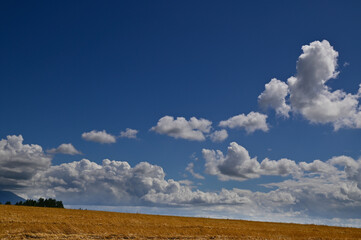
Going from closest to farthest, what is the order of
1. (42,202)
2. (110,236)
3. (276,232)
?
(110,236) < (276,232) < (42,202)

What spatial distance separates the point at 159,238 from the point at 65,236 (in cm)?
1011

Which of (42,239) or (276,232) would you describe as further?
(276,232)

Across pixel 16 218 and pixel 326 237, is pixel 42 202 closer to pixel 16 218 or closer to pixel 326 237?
pixel 16 218

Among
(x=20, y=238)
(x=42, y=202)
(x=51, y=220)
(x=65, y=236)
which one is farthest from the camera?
(x=42, y=202)

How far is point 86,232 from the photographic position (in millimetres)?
34938

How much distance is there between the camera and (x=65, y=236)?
32.1 meters

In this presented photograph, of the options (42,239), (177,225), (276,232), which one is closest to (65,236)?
(42,239)

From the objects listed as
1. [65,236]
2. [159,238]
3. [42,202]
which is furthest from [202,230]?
[42,202]

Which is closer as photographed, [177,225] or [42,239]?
[42,239]

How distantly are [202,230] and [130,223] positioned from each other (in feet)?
31.3

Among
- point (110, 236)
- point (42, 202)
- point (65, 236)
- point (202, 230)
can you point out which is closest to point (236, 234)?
point (202, 230)

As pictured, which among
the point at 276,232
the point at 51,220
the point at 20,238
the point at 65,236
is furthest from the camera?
the point at 276,232

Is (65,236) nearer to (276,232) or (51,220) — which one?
(51,220)

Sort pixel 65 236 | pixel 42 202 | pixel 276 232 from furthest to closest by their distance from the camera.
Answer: pixel 42 202 < pixel 276 232 < pixel 65 236
